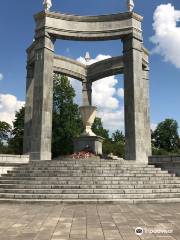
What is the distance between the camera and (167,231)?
8.30 m

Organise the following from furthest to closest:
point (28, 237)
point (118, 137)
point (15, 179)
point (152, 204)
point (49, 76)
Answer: point (118, 137) < point (49, 76) < point (15, 179) < point (152, 204) < point (28, 237)

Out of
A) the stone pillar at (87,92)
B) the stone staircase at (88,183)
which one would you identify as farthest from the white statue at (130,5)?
the stone staircase at (88,183)

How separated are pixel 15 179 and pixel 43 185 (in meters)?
2.53

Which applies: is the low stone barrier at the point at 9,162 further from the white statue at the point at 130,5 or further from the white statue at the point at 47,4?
the white statue at the point at 130,5

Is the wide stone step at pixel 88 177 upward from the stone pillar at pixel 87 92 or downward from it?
downward

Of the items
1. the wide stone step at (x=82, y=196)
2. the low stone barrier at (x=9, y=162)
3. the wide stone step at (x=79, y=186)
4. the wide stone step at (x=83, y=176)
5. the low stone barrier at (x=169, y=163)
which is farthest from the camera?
the low stone barrier at (x=169, y=163)

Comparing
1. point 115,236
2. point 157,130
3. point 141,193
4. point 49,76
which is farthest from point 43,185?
point 157,130

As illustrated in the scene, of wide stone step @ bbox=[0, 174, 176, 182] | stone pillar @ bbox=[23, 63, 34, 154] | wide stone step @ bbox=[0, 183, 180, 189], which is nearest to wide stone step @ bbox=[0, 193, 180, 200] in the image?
wide stone step @ bbox=[0, 183, 180, 189]

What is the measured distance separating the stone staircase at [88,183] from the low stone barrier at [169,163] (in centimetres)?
225

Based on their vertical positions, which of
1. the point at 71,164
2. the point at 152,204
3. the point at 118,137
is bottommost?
the point at 152,204

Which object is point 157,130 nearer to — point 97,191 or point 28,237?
point 97,191

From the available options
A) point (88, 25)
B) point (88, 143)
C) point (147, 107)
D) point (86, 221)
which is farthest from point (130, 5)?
point (86, 221)

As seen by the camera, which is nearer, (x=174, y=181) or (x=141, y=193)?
(x=141, y=193)

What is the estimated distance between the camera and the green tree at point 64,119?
1762 inches
